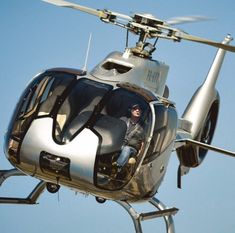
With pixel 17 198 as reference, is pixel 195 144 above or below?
above

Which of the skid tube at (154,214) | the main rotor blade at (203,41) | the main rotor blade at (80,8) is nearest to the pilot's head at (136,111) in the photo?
the main rotor blade at (203,41)

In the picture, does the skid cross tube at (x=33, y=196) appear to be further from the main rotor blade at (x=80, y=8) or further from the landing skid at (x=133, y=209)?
the main rotor blade at (x=80, y=8)

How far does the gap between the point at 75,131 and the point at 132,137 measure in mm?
1227

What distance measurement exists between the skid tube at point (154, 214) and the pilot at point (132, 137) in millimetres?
2390

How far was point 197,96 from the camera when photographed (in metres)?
27.2

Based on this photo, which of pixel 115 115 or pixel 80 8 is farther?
pixel 80 8

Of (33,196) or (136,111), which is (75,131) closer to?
(136,111)

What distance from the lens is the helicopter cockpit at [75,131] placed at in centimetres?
2072

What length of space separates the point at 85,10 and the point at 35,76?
2.83 m

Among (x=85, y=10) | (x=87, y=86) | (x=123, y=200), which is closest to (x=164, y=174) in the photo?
(x=123, y=200)

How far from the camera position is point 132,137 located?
21.2 m

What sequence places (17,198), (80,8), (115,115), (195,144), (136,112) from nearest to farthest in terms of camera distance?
(115,115) → (136,112) → (80,8) → (17,198) → (195,144)

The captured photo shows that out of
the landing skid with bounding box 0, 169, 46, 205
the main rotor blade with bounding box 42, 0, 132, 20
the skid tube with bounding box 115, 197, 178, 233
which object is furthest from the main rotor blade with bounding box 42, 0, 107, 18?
the skid tube with bounding box 115, 197, 178, 233

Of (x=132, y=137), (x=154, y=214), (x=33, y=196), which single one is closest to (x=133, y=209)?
(x=154, y=214)
